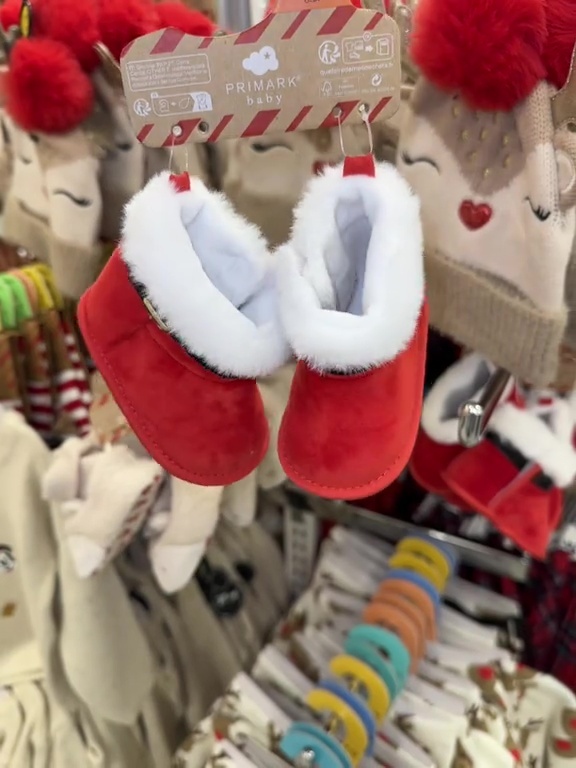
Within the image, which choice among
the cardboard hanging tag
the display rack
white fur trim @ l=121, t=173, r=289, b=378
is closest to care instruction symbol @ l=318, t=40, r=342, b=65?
the cardboard hanging tag

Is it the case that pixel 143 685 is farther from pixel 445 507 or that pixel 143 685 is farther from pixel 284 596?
pixel 445 507

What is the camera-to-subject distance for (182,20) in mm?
579

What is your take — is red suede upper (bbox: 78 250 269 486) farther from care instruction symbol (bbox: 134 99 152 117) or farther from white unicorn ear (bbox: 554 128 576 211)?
white unicorn ear (bbox: 554 128 576 211)

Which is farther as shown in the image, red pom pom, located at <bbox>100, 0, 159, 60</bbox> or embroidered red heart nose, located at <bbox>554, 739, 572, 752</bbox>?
embroidered red heart nose, located at <bbox>554, 739, 572, 752</bbox>

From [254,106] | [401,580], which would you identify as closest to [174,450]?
[254,106]

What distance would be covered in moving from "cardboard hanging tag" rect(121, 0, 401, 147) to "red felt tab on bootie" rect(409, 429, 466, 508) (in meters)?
0.39

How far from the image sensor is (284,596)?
3.25 feet

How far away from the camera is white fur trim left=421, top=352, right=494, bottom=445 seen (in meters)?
0.66

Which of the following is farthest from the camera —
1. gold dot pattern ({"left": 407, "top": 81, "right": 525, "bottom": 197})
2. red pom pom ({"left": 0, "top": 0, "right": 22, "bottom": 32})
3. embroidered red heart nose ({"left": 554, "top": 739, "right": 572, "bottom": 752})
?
embroidered red heart nose ({"left": 554, "top": 739, "right": 572, "bottom": 752})

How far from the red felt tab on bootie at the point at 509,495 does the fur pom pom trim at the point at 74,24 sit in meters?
0.52

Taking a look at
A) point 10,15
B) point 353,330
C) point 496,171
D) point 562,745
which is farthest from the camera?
point 562,745

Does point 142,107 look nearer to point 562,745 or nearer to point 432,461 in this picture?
point 432,461

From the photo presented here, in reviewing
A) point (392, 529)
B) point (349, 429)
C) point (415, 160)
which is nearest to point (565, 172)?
point (415, 160)

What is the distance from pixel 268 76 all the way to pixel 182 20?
0.76ft
